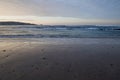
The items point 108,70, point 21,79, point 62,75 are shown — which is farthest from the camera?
point 108,70

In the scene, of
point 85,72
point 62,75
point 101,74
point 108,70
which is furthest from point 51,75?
point 108,70

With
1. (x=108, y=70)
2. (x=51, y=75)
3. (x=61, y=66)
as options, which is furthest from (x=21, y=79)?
(x=108, y=70)

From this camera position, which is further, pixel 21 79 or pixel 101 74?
pixel 101 74

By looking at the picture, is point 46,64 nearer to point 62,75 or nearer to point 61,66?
point 61,66

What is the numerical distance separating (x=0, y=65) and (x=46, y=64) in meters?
1.70

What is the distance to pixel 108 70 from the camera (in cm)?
643

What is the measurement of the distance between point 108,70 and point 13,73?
3.12 metres

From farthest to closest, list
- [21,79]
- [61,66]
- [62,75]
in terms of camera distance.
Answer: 1. [61,66]
2. [62,75]
3. [21,79]

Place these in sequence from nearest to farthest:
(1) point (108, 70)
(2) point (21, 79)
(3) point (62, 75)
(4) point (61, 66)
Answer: (2) point (21, 79)
(3) point (62, 75)
(1) point (108, 70)
(4) point (61, 66)

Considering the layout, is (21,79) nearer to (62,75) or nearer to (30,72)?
(30,72)

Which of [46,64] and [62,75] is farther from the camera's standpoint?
[46,64]

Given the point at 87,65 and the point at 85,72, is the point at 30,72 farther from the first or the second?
the point at 87,65

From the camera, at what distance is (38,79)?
214 inches

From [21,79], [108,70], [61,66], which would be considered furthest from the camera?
[61,66]
